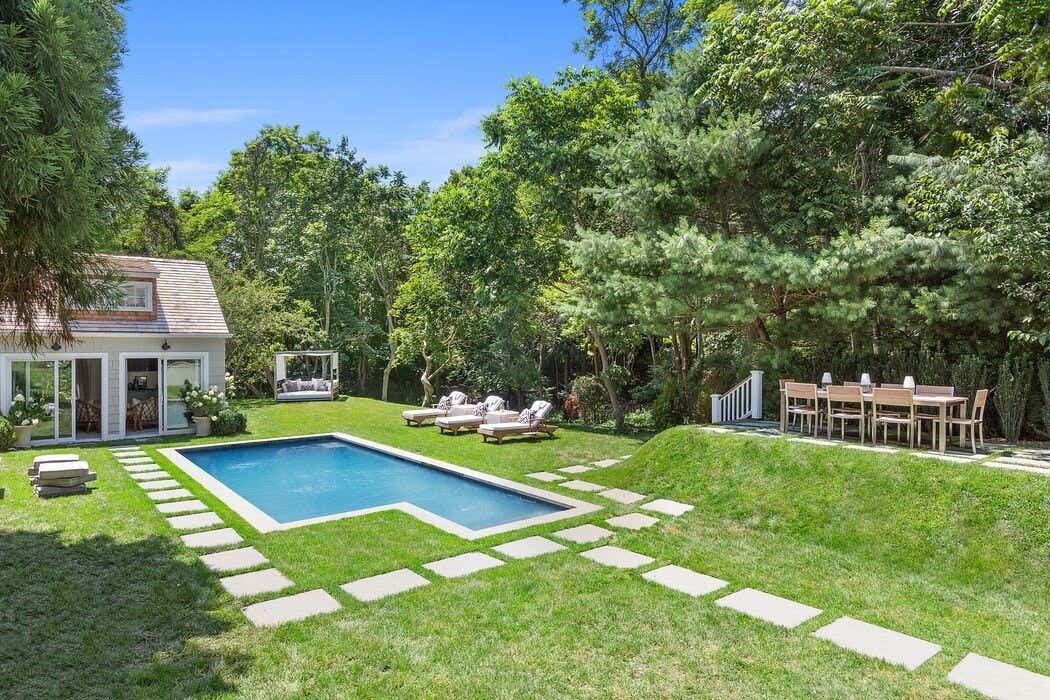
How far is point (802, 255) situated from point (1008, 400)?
3.96 m

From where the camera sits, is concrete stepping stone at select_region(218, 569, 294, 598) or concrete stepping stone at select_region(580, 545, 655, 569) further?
concrete stepping stone at select_region(580, 545, 655, 569)

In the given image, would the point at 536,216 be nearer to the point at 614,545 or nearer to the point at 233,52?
the point at 233,52

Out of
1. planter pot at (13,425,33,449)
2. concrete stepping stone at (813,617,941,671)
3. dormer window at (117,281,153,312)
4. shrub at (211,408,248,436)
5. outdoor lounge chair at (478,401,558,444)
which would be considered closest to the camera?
concrete stepping stone at (813,617,941,671)

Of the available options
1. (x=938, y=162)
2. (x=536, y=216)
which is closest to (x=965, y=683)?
(x=938, y=162)

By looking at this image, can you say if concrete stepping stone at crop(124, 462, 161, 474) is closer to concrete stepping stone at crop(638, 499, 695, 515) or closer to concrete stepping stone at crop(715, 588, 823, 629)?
concrete stepping stone at crop(638, 499, 695, 515)

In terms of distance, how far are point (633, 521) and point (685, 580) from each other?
193cm

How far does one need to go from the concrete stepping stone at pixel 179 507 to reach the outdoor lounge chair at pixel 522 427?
22.2 feet

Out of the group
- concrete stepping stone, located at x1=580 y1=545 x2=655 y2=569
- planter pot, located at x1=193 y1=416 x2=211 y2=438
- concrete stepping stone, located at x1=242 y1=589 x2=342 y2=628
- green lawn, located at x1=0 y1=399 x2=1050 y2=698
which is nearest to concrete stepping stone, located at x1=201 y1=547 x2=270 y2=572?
green lawn, located at x1=0 y1=399 x2=1050 y2=698

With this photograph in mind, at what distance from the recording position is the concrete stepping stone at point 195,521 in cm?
760

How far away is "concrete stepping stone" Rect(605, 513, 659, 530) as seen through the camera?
7.63m

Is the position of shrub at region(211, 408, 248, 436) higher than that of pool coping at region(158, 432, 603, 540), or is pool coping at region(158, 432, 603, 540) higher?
shrub at region(211, 408, 248, 436)

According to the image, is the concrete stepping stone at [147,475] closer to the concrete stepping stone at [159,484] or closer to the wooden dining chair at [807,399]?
the concrete stepping stone at [159,484]

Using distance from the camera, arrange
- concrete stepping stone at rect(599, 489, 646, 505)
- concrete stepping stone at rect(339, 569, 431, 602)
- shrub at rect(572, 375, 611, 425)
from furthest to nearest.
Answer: shrub at rect(572, 375, 611, 425), concrete stepping stone at rect(599, 489, 646, 505), concrete stepping stone at rect(339, 569, 431, 602)

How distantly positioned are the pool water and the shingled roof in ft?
13.2
